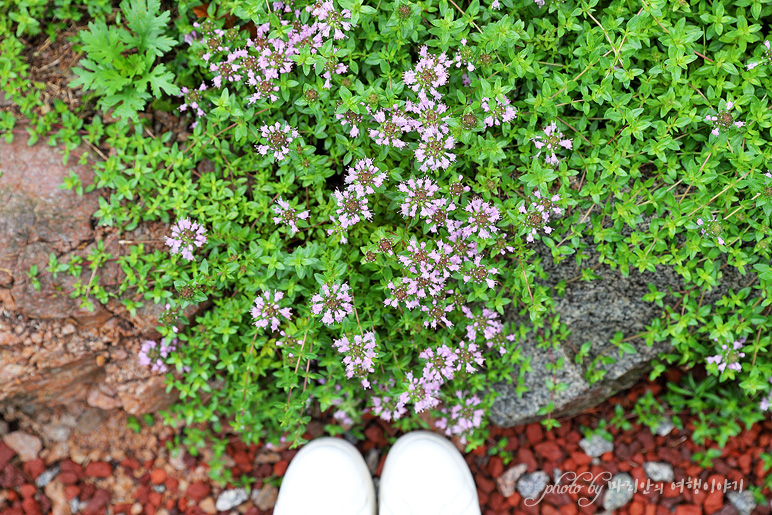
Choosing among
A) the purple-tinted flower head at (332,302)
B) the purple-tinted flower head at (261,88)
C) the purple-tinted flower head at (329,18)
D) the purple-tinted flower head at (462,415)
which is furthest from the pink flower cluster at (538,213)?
the purple-tinted flower head at (261,88)

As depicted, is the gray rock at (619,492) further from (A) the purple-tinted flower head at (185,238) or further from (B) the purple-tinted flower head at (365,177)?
(A) the purple-tinted flower head at (185,238)

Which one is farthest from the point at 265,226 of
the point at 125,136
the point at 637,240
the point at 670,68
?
the point at 670,68

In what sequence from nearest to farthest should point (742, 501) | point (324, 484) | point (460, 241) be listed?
point (460, 241)
point (324, 484)
point (742, 501)

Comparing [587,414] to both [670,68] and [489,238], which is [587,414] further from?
[670,68]

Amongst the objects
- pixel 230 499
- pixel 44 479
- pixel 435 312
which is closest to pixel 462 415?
pixel 435 312

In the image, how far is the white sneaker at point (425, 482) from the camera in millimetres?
3713

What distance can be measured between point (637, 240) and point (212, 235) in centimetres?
241

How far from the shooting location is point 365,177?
2.81 metres

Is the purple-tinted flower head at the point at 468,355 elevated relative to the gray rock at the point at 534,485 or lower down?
elevated

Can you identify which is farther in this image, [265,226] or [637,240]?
[265,226]

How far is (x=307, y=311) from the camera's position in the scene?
3076mm

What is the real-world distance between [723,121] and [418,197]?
5.32 feet

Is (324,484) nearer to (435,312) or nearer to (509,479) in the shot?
(509,479)

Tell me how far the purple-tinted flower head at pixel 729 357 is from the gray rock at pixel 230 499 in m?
3.33
